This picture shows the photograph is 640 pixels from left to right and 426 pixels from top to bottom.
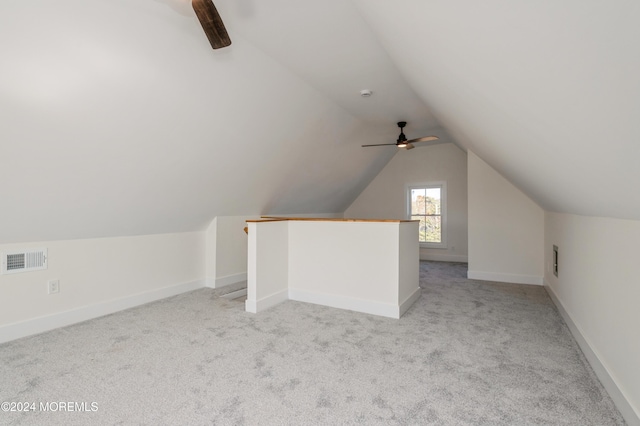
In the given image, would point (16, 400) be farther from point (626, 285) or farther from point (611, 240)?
point (611, 240)

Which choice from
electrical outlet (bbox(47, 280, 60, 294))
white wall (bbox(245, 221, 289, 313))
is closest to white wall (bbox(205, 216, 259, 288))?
white wall (bbox(245, 221, 289, 313))

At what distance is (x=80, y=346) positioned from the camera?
2.60m

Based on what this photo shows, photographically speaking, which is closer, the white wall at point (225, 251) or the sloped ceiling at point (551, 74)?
the sloped ceiling at point (551, 74)

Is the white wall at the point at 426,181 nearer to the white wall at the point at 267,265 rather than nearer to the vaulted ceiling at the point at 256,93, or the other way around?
the vaulted ceiling at the point at 256,93

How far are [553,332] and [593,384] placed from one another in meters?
0.93

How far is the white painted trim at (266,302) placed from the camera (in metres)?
3.45

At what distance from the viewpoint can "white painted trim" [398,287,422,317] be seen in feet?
10.9

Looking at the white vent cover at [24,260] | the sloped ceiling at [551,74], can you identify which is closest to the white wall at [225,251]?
the white vent cover at [24,260]

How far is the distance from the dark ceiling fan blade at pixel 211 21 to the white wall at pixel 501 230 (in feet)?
14.9

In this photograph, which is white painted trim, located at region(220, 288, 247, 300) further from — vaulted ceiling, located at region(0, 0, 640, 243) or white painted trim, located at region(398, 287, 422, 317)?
white painted trim, located at region(398, 287, 422, 317)

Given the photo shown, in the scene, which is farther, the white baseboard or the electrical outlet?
the white baseboard

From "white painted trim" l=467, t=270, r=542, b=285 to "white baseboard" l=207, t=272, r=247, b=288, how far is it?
380cm

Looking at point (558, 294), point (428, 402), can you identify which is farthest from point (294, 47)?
point (558, 294)

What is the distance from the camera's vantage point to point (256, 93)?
3326mm
